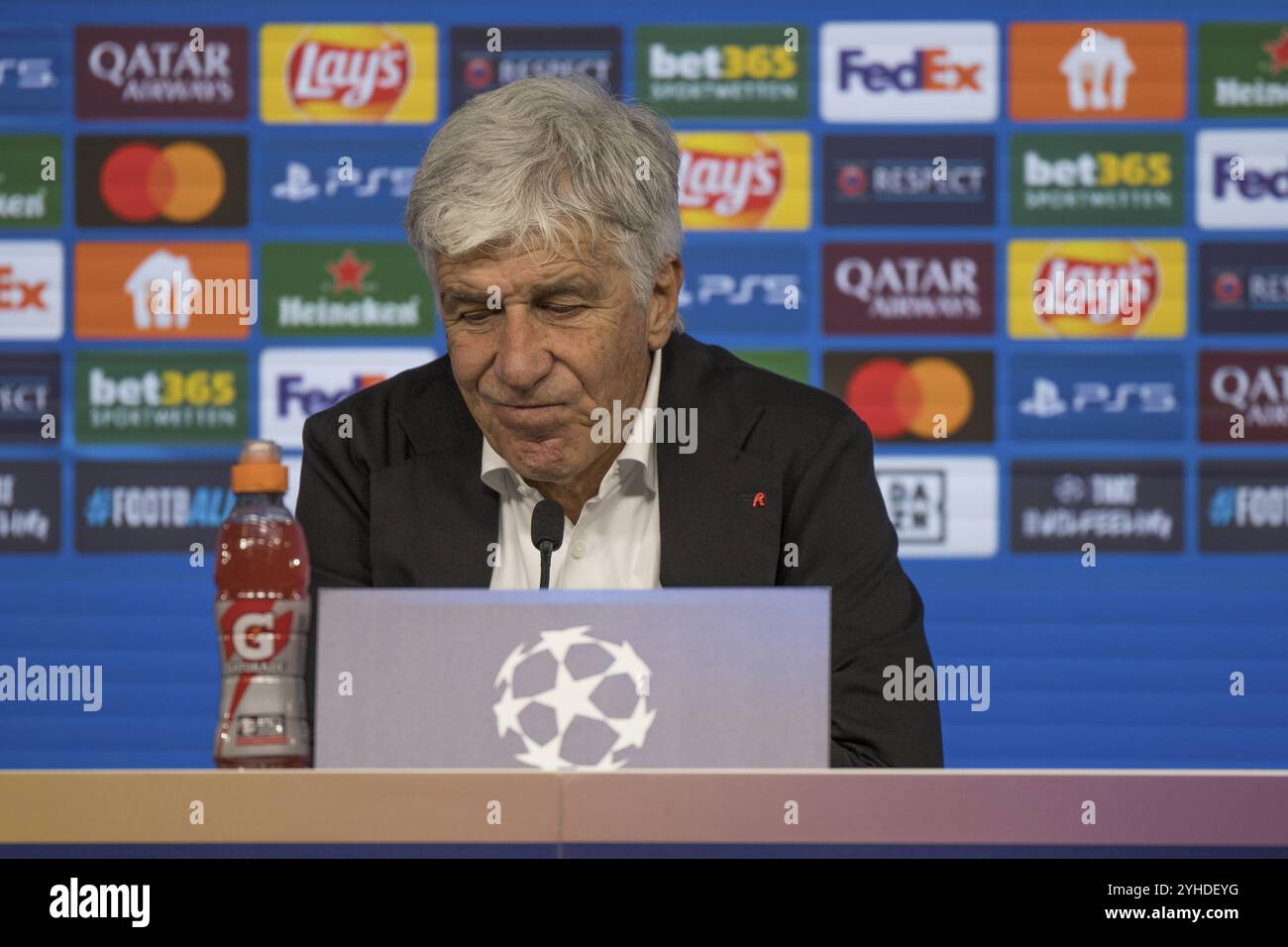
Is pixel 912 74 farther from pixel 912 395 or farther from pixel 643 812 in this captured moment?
pixel 643 812

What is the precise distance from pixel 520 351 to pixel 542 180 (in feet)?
0.57

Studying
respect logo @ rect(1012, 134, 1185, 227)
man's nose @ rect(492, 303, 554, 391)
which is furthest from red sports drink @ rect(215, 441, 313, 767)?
respect logo @ rect(1012, 134, 1185, 227)

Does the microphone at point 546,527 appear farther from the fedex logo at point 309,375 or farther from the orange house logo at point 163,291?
the orange house logo at point 163,291

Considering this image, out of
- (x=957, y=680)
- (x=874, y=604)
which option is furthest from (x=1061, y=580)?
(x=874, y=604)

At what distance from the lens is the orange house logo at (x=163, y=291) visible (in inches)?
136

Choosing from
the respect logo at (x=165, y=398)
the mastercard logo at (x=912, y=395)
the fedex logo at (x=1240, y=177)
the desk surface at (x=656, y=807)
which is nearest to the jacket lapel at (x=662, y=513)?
the desk surface at (x=656, y=807)

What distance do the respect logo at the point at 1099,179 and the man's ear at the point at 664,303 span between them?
70.7 inches

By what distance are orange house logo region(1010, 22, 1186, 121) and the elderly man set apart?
5.79ft

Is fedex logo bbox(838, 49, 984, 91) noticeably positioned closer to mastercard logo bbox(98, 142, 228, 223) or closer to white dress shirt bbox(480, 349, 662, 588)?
mastercard logo bbox(98, 142, 228, 223)

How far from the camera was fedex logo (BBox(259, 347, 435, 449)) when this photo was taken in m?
3.42

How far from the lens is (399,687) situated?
1079 millimetres

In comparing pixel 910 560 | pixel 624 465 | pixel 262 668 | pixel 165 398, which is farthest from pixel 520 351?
pixel 165 398

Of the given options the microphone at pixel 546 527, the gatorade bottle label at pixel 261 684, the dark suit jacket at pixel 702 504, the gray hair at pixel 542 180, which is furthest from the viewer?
the dark suit jacket at pixel 702 504

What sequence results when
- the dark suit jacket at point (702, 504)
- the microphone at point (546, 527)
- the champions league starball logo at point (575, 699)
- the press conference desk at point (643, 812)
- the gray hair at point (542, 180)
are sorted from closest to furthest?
1. the press conference desk at point (643, 812)
2. the champions league starball logo at point (575, 699)
3. the microphone at point (546, 527)
4. the gray hair at point (542, 180)
5. the dark suit jacket at point (702, 504)
